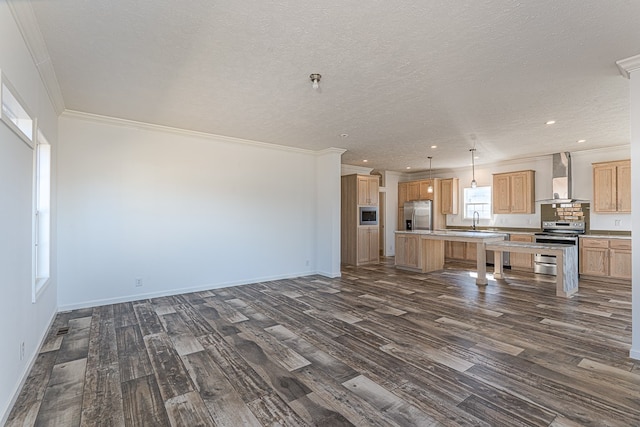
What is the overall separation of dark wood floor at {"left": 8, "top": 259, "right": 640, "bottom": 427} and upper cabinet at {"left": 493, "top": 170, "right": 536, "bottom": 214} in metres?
3.26

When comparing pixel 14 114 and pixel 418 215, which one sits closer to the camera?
pixel 14 114

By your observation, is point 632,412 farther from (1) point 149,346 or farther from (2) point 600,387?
(1) point 149,346

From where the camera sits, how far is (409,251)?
23.5 feet

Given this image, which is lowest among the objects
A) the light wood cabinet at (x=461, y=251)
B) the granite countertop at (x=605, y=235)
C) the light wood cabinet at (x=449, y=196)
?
the light wood cabinet at (x=461, y=251)

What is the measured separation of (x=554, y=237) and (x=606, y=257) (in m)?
0.91

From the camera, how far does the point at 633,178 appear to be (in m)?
2.75

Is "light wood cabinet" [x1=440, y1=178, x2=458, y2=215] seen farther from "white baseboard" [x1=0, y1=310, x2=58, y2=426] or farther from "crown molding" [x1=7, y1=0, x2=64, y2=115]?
"white baseboard" [x1=0, y1=310, x2=58, y2=426]

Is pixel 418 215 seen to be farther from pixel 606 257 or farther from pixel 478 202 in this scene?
pixel 606 257

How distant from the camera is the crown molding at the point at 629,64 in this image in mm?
2676

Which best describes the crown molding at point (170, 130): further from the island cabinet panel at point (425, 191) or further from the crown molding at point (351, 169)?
the island cabinet panel at point (425, 191)

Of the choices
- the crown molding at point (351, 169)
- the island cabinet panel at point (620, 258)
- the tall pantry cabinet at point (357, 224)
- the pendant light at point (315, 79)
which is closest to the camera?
the pendant light at point (315, 79)

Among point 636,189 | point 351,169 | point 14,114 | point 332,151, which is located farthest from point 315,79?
point 351,169

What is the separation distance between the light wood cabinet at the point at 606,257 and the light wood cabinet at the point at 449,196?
3076mm

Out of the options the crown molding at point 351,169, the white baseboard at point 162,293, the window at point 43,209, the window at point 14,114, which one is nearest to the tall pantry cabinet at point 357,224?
the crown molding at point 351,169
